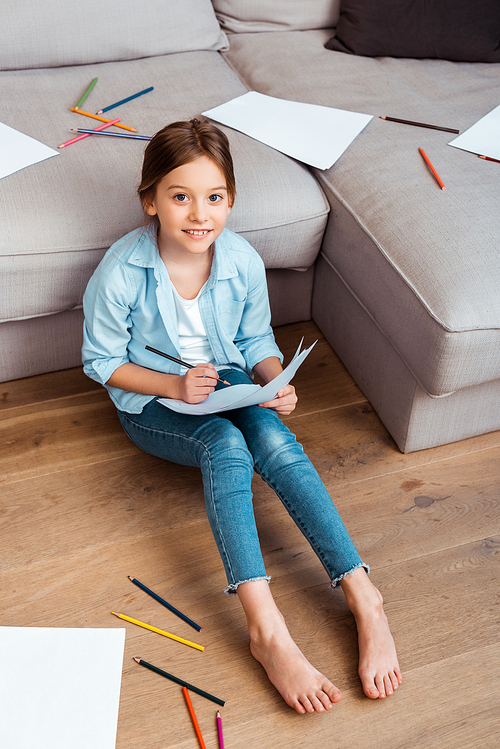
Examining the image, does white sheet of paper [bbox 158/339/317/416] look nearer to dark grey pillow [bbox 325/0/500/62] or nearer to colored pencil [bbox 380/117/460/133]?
colored pencil [bbox 380/117/460/133]

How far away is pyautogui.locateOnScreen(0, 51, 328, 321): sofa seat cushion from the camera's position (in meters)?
1.21

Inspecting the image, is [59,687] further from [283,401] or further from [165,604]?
[283,401]

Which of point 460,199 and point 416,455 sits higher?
point 460,199

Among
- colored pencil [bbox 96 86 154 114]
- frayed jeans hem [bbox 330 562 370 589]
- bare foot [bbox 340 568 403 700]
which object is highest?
colored pencil [bbox 96 86 154 114]

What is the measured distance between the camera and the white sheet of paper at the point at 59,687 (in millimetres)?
931

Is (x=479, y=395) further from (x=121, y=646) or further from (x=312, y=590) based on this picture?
(x=121, y=646)

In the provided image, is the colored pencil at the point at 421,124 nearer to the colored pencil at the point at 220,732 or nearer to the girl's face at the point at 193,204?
the girl's face at the point at 193,204

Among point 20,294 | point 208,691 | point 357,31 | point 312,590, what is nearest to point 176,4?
point 357,31

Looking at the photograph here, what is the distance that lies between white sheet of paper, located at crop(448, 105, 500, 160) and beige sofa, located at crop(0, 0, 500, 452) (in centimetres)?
3

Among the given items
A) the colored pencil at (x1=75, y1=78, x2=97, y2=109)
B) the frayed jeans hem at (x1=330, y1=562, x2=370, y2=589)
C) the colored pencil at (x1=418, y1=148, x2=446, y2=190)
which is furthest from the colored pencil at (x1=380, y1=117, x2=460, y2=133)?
the frayed jeans hem at (x1=330, y1=562, x2=370, y2=589)

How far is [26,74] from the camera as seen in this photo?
156cm

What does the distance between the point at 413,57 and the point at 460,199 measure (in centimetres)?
70

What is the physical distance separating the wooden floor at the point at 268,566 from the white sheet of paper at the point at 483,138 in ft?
1.94

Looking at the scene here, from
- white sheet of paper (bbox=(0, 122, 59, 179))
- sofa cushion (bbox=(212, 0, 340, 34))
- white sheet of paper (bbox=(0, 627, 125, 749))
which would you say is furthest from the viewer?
sofa cushion (bbox=(212, 0, 340, 34))
